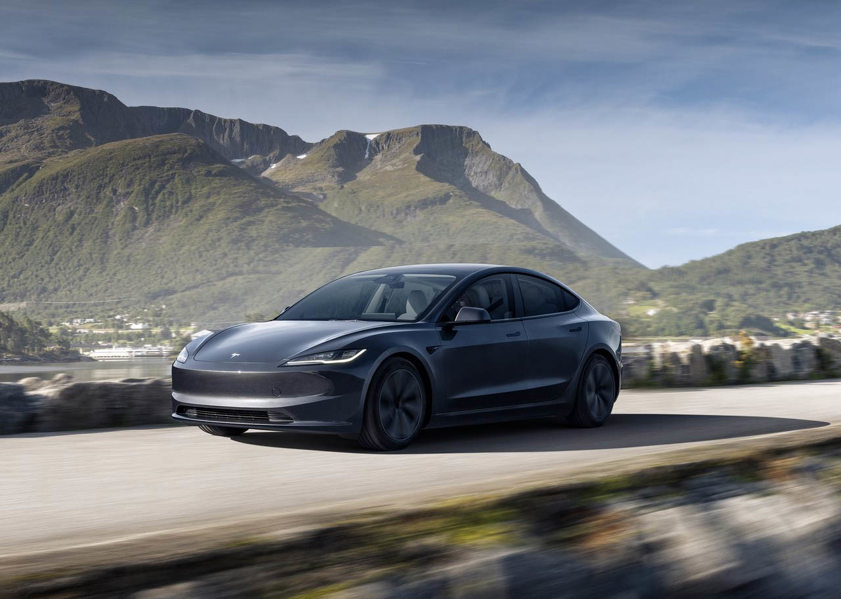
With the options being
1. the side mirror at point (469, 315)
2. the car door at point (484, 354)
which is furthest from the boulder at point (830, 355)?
the side mirror at point (469, 315)

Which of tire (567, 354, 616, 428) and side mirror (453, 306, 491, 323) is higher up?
side mirror (453, 306, 491, 323)

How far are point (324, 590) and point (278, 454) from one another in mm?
4822

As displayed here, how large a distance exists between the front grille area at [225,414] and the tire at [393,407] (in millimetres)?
712

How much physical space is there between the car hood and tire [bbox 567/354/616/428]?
7.58ft

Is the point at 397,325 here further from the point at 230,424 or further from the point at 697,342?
the point at 697,342

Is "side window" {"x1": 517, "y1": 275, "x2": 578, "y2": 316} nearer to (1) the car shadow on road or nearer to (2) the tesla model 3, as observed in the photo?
(2) the tesla model 3

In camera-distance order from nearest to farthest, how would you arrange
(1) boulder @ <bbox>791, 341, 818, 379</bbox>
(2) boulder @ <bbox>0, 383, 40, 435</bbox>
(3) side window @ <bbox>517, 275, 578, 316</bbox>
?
(2) boulder @ <bbox>0, 383, 40, 435</bbox>
(3) side window @ <bbox>517, 275, 578, 316</bbox>
(1) boulder @ <bbox>791, 341, 818, 379</bbox>

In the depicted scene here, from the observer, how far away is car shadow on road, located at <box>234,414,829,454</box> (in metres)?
8.19

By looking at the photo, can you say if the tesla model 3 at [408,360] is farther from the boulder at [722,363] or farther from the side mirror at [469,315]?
the boulder at [722,363]

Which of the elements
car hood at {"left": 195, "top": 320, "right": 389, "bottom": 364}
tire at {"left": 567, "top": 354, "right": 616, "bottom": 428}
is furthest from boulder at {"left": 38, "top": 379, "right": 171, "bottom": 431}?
tire at {"left": 567, "top": 354, "right": 616, "bottom": 428}

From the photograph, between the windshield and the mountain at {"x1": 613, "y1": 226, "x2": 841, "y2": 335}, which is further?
the mountain at {"x1": 613, "y1": 226, "x2": 841, "y2": 335}

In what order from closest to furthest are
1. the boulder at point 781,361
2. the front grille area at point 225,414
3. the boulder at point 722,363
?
the front grille area at point 225,414, the boulder at point 722,363, the boulder at point 781,361

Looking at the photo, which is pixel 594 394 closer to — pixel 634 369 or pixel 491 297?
pixel 491 297

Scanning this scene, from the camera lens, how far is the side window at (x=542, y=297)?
30.3 feet
